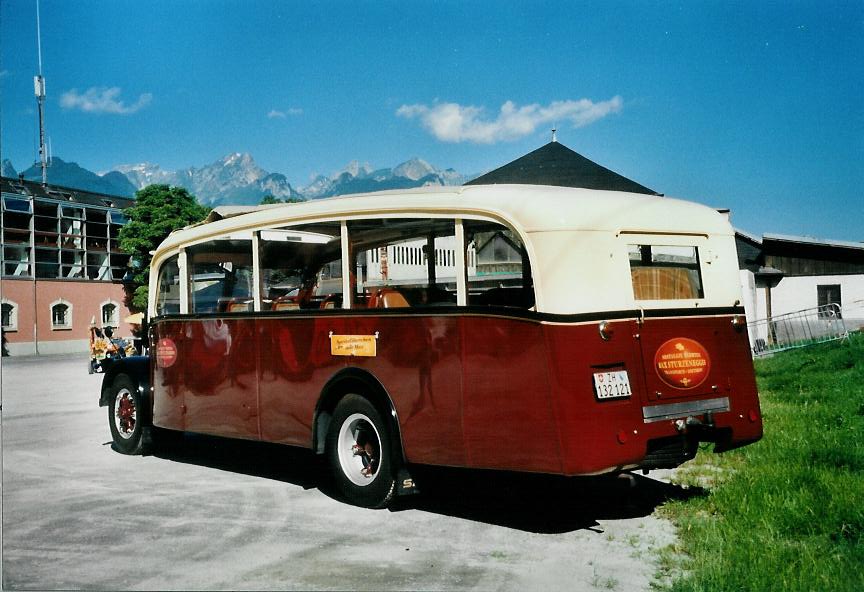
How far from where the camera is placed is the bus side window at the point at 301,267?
23.9 feet

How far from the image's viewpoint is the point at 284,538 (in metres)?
5.87

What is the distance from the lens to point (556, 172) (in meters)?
44.3

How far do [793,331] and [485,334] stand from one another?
2144 cm

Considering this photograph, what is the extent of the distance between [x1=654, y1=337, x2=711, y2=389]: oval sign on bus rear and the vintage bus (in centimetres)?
1

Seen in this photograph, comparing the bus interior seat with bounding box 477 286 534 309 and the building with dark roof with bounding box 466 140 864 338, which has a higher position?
the building with dark roof with bounding box 466 140 864 338

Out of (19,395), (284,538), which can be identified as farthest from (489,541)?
(19,395)

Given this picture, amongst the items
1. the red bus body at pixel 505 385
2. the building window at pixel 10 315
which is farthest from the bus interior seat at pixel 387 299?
the building window at pixel 10 315

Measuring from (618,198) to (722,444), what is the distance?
2.06 meters

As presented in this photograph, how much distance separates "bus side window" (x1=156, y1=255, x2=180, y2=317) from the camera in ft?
30.4

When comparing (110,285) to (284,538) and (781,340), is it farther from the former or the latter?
(284,538)

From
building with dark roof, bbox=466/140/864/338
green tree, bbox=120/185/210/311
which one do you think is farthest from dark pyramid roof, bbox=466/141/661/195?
green tree, bbox=120/185/210/311

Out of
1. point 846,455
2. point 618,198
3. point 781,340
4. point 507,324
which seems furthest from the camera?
point 781,340

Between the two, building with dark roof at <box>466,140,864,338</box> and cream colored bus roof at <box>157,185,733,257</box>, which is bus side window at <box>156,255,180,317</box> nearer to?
cream colored bus roof at <box>157,185,733,257</box>

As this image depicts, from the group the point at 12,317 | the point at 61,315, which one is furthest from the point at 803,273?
the point at 61,315
